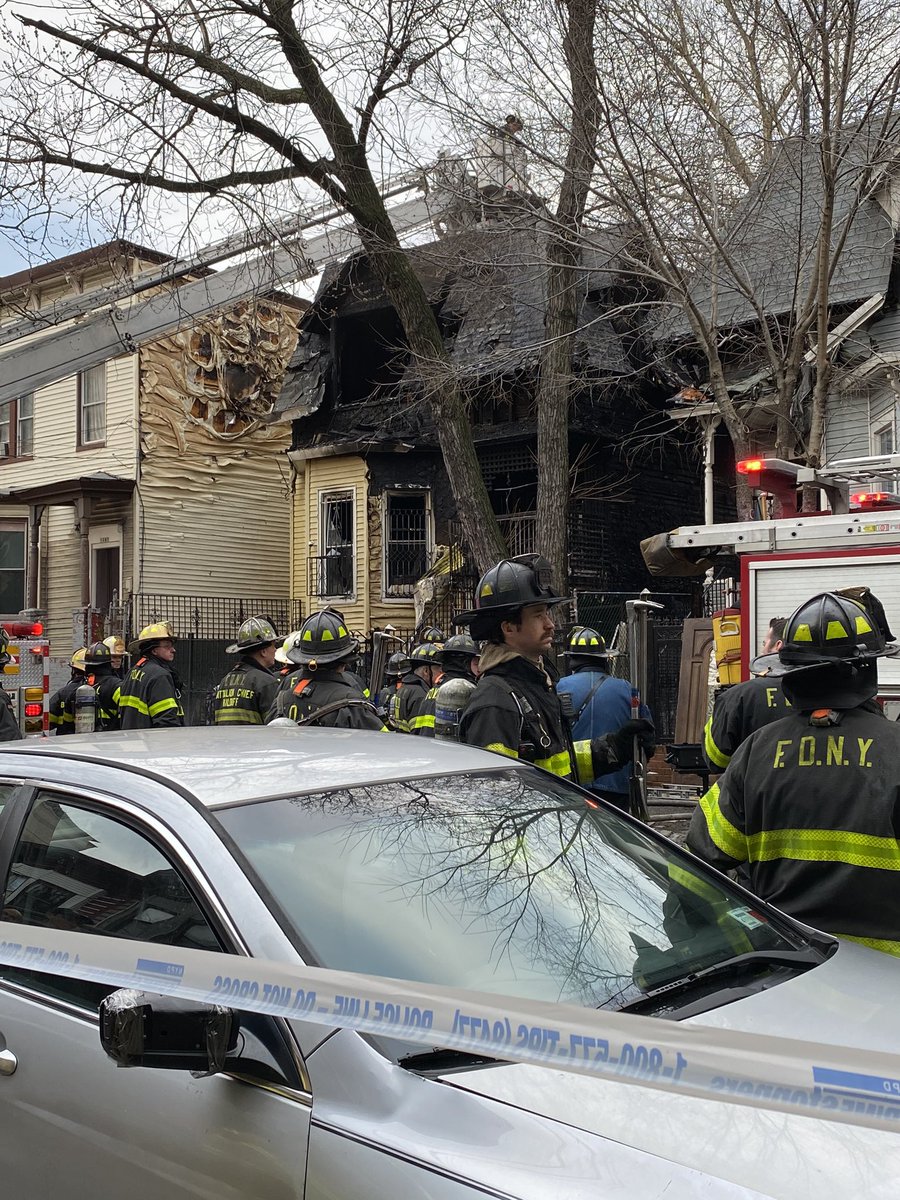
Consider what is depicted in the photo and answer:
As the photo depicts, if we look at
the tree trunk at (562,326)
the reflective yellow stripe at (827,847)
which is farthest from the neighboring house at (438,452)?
the reflective yellow stripe at (827,847)

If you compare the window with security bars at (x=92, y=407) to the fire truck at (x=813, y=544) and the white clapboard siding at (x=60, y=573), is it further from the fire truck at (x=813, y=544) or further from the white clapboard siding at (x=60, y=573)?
the fire truck at (x=813, y=544)

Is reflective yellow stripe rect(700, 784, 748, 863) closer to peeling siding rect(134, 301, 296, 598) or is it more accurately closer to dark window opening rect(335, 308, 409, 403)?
dark window opening rect(335, 308, 409, 403)

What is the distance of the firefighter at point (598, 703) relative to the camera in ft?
20.3

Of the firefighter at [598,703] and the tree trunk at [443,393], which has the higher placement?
the tree trunk at [443,393]

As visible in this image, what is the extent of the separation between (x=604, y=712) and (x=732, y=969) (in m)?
3.59

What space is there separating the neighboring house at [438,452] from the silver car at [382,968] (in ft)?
49.5

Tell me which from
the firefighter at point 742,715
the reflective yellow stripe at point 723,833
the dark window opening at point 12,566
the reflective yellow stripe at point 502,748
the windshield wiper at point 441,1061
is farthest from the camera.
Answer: the dark window opening at point 12,566

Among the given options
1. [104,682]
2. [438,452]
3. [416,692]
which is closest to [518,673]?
[416,692]

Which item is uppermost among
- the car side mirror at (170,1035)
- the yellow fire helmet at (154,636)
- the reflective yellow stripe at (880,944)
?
the yellow fire helmet at (154,636)

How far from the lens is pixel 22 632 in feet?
47.5

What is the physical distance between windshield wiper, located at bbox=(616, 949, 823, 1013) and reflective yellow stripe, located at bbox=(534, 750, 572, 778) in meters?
1.94

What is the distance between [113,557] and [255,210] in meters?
13.9

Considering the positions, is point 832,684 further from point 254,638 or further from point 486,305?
point 486,305

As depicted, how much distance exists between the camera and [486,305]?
1873 centimetres
